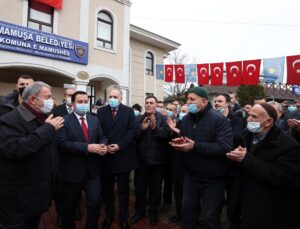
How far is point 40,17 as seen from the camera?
34.9ft

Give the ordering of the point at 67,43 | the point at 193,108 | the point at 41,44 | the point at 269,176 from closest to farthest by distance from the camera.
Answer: the point at 269,176 < the point at 193,108 < the point at 41,44 < the point at 67,43

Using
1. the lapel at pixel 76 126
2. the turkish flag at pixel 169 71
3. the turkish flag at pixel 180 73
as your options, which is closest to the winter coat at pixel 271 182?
the lapel at pixel 76 126

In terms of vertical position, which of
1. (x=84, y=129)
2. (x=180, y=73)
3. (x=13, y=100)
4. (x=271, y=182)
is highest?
(x=180, y=73)

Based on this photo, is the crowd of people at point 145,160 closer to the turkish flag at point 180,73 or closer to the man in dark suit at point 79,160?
the man in dark suit at point 79,160

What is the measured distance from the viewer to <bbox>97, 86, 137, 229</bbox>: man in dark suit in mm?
3754

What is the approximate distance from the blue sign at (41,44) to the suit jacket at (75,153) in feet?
25.7

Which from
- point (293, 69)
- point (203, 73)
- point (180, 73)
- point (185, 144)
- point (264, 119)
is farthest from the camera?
point (180, 73)

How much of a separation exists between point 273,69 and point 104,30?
842 cm

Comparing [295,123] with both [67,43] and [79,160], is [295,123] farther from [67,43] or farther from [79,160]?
[67,43]

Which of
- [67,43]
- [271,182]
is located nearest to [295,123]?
[271,182]

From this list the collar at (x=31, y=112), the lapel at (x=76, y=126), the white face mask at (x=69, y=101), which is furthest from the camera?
the white face mask at (x=69, y=101)

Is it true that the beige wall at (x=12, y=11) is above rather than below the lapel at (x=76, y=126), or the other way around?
above

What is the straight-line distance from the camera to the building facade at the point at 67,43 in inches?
381

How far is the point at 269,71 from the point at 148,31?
8.52m
